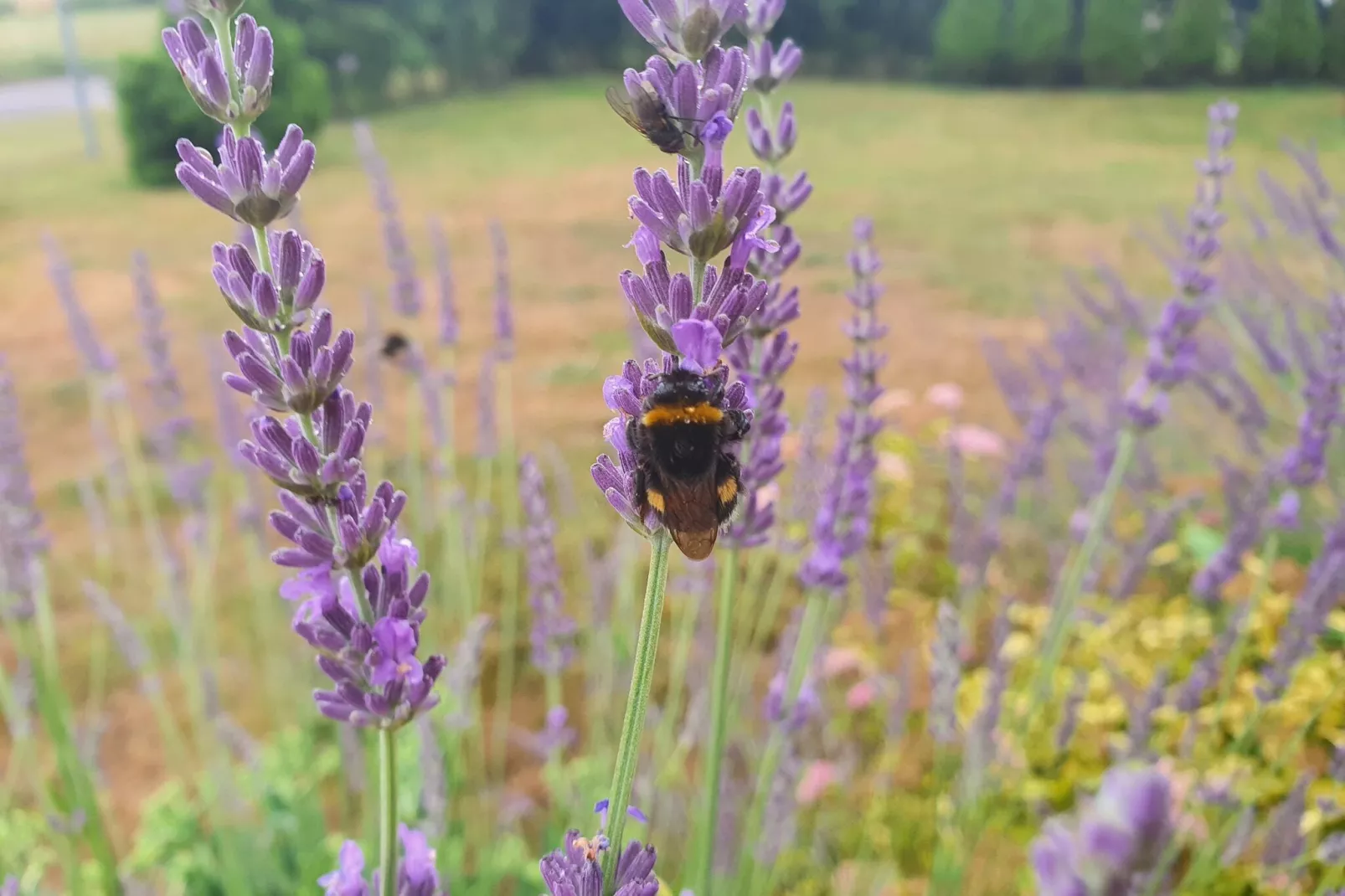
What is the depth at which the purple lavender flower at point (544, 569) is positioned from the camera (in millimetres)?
969

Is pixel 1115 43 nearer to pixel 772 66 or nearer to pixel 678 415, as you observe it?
pixel 772 66

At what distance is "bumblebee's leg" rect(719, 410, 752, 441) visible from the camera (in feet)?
1.76

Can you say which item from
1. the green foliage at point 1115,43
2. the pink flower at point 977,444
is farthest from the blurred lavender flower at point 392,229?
the green foliage at point 1115,43

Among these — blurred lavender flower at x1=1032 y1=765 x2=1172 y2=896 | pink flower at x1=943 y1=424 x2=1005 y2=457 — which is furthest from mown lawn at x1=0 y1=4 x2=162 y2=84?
blurred lavender flower at x1=1032 y1=765 x2=1172 y2=896

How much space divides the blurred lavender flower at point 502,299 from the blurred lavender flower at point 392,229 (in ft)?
0.50

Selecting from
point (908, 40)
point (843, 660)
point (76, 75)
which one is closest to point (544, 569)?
point (843, 660)

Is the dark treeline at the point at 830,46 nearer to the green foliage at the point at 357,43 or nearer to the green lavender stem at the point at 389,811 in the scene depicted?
the green foliage at the point at 357,43

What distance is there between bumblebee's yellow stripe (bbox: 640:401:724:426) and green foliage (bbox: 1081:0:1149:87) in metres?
4.88

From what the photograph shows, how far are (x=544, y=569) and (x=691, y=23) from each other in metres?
0.73

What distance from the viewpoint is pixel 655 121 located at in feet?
1.47

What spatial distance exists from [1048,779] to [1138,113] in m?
3.96

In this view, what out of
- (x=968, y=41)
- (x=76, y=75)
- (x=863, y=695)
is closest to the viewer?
(x=863, y=695)

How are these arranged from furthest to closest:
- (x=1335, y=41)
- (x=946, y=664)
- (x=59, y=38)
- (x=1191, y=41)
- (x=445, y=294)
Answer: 1. (x=59, y=38)
2. (x=1191, y=41)
3. (x=1335, y=41)
4. (x=445, y=294)
5. (x=946, y=664)

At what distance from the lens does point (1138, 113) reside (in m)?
4.61
